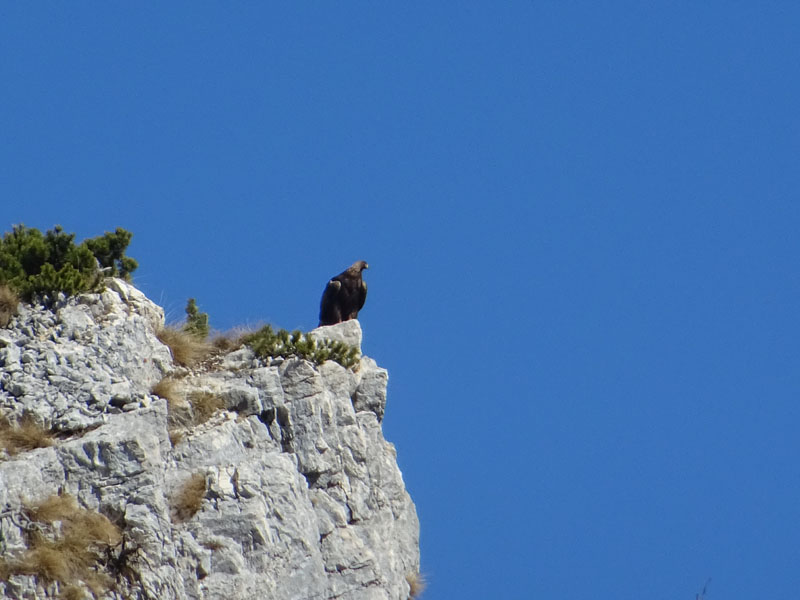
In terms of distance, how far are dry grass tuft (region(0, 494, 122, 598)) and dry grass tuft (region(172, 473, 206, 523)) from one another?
1142 millimetres

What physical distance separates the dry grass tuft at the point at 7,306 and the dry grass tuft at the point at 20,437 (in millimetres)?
2034

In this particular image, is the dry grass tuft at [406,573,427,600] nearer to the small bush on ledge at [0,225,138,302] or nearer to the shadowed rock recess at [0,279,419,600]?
the shadowed rock recess at [0,279,419,600]

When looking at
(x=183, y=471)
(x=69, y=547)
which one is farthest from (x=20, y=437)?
(x=183, y=471)

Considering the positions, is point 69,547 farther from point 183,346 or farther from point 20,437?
point 183,346

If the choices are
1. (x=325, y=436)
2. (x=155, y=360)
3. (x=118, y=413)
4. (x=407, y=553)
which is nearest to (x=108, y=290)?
(x=155, y=360)

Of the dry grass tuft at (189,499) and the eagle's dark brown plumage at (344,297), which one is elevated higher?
the eagle's dark brown plumage at (344,297)

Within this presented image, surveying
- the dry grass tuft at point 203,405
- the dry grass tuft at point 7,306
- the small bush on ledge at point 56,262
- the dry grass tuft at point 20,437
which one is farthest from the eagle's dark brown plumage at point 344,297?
the dry grass tuft at point 20,437

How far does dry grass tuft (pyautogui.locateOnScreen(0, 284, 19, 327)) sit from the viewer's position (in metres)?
19.5

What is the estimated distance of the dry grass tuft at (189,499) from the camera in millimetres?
18078

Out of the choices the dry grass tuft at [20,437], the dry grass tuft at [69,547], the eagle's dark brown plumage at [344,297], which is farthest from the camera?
the eagle's dark brown plumage at [344,297]

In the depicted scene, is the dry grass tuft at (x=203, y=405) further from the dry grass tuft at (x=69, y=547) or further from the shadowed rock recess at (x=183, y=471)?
the dry grass tuft at (x=69, y=547)

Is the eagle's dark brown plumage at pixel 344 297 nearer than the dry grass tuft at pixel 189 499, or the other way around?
the dry grass tuft at pixel 189 499

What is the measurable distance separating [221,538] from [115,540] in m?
1.71

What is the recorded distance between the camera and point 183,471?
18625 mm
